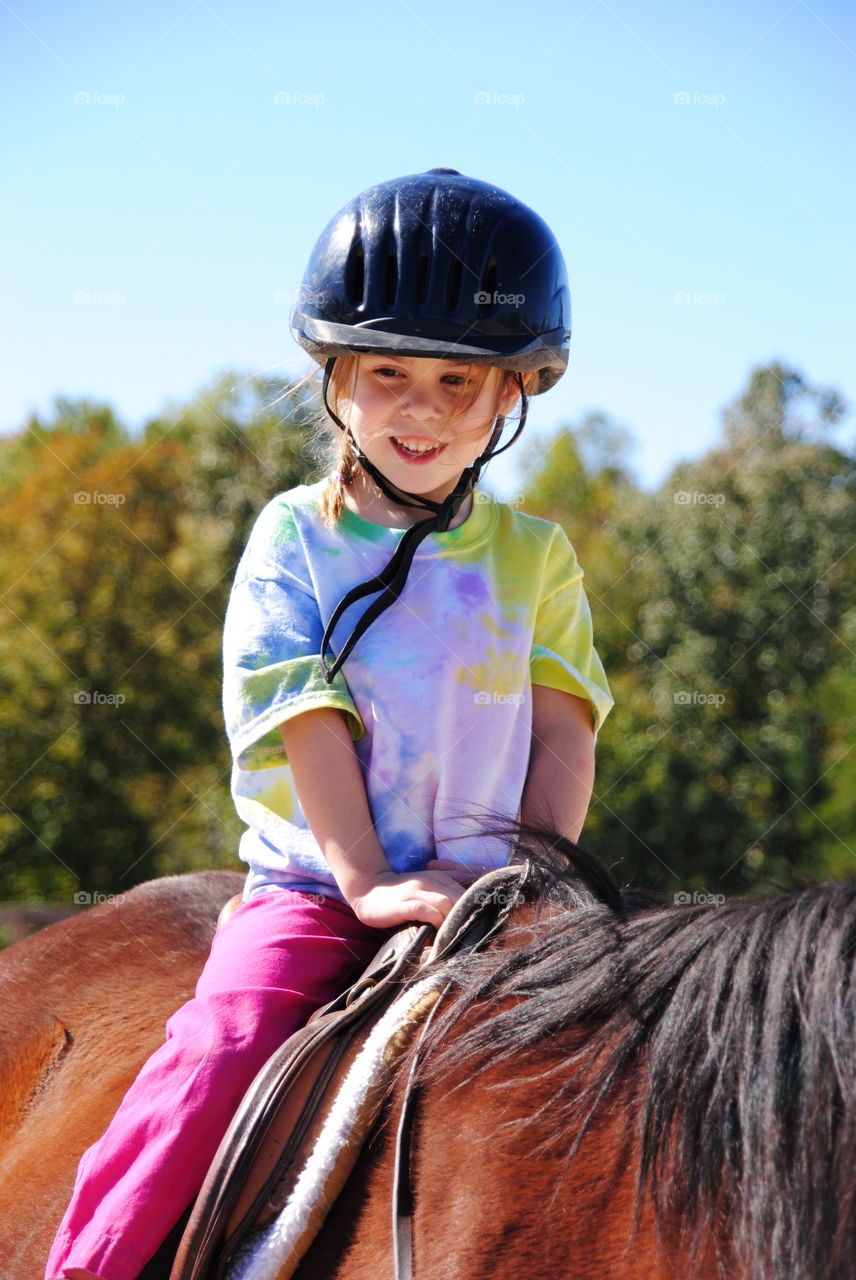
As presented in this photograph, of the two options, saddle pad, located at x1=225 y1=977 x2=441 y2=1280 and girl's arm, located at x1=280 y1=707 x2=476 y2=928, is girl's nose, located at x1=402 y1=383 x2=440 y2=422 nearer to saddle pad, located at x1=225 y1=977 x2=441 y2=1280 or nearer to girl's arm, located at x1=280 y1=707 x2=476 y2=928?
girl's arm, located at x1=280 y1=707 x2=476 y2=928

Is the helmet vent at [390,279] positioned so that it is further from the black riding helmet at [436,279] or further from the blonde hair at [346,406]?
the blonde hair at [346,406]

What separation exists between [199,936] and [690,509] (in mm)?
21321

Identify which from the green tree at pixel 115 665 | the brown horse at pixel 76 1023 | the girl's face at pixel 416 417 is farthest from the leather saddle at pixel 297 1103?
the green tree at pixel 115 665

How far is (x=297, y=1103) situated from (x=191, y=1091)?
0.55 feet

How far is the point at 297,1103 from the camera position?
1695 millimetres

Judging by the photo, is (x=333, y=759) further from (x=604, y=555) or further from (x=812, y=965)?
(x=604, y=555)

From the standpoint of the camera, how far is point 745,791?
19375 mm

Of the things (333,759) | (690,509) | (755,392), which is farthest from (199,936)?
(755,392)

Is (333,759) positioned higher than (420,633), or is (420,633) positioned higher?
(420,633)

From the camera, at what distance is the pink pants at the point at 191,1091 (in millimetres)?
1693

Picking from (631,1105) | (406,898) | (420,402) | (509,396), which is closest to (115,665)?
(509,396)

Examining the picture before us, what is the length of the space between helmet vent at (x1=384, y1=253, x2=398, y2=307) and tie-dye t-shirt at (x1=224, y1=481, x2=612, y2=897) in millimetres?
381

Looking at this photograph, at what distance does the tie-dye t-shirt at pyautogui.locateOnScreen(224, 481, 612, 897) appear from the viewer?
206 centimetres

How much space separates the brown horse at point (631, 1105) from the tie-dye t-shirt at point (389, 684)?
361 millimetres
